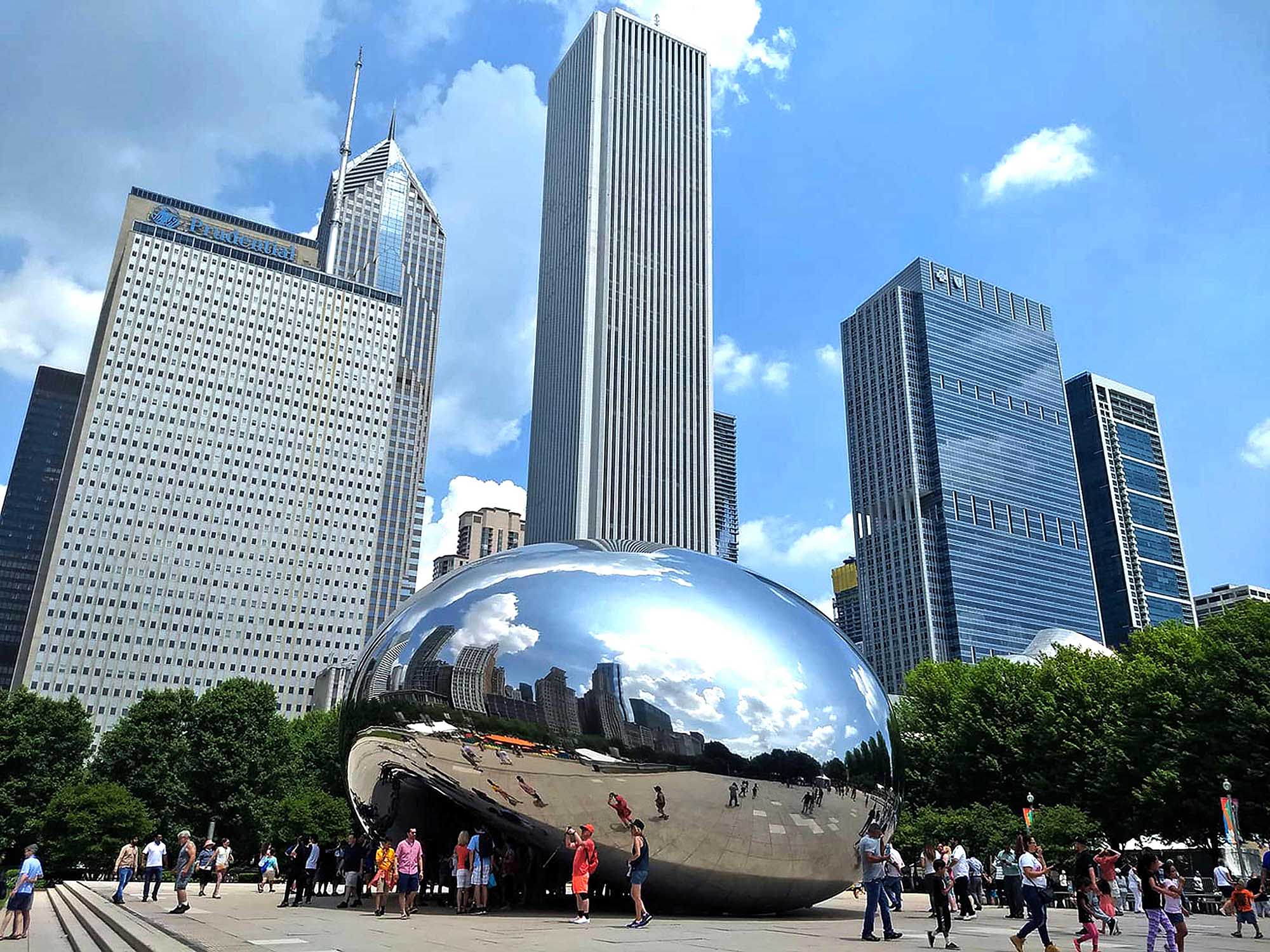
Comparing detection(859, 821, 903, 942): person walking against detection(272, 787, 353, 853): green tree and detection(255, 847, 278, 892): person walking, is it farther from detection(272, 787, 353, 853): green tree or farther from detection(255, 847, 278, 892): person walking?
detection(272, 787, 353, 853): green tree

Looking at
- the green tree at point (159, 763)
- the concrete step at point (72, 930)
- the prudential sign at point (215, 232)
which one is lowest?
the concrete step at point (72, 930)

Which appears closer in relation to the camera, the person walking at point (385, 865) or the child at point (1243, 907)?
the child at point (1243, 907)

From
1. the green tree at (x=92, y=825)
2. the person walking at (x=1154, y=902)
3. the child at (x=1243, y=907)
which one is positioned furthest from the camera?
the green tree at (x=92, y=825)

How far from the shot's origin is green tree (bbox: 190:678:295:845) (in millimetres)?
51375

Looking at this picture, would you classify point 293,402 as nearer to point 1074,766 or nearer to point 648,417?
point 648,417

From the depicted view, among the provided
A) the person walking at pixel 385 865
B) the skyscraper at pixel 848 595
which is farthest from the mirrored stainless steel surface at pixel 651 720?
the skyscraper at pixel 848 595

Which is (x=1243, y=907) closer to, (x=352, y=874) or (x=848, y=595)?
(x=352, y=874)

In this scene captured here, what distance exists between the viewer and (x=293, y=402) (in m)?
136

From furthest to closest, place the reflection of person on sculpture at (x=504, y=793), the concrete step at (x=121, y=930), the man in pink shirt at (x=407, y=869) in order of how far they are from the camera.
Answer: the man in pink shirt at (x=407, y=869) → the reflection of person on sculpture at (x=504, y=793) → the concrete step at (x=121, y=930)

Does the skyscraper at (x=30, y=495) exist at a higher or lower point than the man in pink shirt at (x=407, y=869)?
higher

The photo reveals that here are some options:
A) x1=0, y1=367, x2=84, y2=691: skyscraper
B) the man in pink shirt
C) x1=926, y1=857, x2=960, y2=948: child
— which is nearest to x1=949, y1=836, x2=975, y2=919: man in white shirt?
x1=926, y1=857, x2=960, y2=948: child

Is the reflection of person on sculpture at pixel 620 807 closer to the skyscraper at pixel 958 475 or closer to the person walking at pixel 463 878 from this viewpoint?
the person walking at pixel 463 878

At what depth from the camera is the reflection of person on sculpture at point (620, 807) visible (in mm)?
13508

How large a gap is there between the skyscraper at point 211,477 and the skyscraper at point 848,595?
93.7 meters
